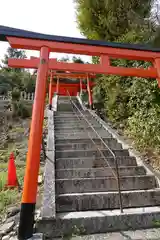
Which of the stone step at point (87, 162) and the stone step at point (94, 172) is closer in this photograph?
the stone step at point (94, 172)

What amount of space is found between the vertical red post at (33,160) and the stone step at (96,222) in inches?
9.2

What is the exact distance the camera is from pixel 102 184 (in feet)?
15.6

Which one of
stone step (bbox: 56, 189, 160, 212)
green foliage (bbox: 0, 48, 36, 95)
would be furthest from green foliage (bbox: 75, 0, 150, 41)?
green foliage (bbox: 0, 48, 36, 95)

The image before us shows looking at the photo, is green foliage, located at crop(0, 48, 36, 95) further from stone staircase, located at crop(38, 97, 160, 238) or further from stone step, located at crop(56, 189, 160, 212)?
stone step, located at crop(56, 189, 160, 212)

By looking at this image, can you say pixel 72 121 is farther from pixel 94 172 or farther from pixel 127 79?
pixel 94 172

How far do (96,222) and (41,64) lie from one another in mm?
2823

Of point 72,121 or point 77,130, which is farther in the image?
point 72,121

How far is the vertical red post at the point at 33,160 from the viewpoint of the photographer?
345cm

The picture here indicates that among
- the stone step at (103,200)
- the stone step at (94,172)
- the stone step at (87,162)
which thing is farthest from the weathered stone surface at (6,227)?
the stone step at (87,162)

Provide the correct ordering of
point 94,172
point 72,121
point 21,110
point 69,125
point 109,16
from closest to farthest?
point 94,172
point 69,125
point 72,121
point 109,16
point 21,110

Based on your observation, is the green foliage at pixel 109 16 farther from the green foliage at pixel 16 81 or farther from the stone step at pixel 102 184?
the green foliage at pixel 16 81

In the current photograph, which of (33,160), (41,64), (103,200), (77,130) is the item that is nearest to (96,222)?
(103,200)

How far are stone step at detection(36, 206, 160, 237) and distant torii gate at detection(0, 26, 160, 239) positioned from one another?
340 mm

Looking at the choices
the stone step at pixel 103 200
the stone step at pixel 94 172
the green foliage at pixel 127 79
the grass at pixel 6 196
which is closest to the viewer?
the stone step at pixel 103 200
